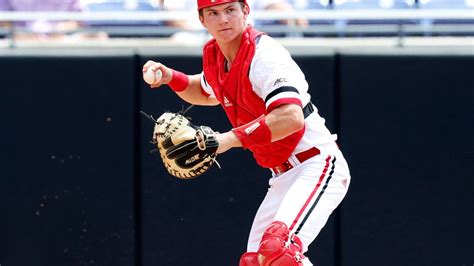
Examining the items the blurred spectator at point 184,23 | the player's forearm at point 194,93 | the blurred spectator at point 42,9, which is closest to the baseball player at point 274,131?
the player's forearm at point 194,93

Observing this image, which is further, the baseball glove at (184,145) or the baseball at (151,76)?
the baseball at (151,76)

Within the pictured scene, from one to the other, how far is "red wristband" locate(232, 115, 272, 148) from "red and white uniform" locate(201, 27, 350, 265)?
4.6 inches

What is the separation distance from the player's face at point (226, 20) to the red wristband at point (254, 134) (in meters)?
0.53

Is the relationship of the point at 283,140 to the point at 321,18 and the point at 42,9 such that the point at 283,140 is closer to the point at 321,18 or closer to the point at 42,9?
the point at 321,18

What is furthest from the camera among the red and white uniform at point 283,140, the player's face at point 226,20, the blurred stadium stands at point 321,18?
the blurred stadium stands at point 321,18

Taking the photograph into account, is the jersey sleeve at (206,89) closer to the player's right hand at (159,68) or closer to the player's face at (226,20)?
the player's right hand at (159,68)

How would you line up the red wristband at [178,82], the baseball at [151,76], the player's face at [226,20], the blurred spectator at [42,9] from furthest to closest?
the blurred spectator at [42,9] < the red wristband at [178,82] < the baseball at [151,76] < the player's face at [226,20]

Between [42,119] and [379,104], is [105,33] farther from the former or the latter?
[379,104]

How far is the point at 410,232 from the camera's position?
20.0 ft

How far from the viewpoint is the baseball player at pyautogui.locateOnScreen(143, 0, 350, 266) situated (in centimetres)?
438

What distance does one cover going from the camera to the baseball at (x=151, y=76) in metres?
4.83

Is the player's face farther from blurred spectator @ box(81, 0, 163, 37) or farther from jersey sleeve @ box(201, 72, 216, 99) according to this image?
blurred spectator @ box(81, 0, 163, 37)

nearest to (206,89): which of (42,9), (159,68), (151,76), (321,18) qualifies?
(159,68)

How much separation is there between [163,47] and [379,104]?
135 centimetres
